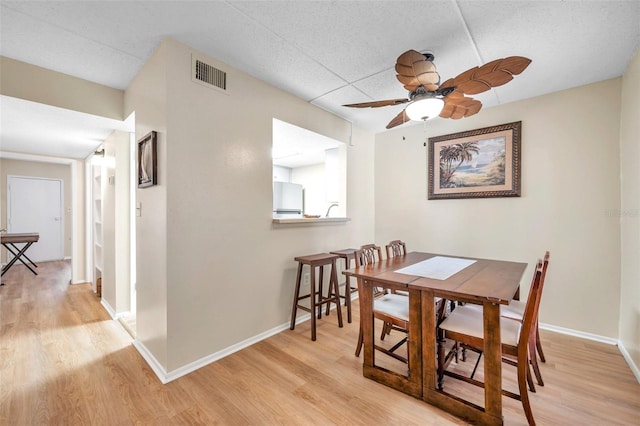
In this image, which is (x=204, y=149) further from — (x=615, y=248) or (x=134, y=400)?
(x=615, y=248)

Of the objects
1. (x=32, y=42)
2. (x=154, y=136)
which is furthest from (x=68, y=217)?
(x=154, y=136)

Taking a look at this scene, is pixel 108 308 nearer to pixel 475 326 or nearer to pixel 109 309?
pixel 109 309

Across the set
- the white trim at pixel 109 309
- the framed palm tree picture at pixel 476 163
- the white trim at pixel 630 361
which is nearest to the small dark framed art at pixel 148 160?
the white trim at pixel 109 309

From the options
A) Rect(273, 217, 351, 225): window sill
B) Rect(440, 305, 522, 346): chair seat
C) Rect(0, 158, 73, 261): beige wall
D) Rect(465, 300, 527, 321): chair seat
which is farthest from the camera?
Rect(0, 158, 73, 261): beige wall

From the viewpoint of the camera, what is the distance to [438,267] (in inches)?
83.3

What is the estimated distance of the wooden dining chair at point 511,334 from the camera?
54.8 inches

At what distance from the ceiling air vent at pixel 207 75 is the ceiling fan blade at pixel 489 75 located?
169 cm

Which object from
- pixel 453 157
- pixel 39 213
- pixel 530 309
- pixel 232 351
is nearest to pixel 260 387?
pixel 232 351

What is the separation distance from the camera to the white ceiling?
5.16ft

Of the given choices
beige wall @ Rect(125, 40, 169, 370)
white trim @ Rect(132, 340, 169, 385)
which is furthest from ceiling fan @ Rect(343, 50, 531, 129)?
white trim @ Rect(132, 340, 169, 385)

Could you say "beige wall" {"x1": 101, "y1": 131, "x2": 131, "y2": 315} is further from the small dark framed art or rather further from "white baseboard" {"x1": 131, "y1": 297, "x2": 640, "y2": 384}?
the small dark framed art

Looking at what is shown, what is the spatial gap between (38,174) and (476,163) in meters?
8.46

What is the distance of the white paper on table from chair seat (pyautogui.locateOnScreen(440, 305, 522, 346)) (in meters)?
0.27

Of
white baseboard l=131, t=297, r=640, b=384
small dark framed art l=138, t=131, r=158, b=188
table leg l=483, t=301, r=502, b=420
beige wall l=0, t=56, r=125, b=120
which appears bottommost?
white baseboard l=131, t=297, r=640, b=384
